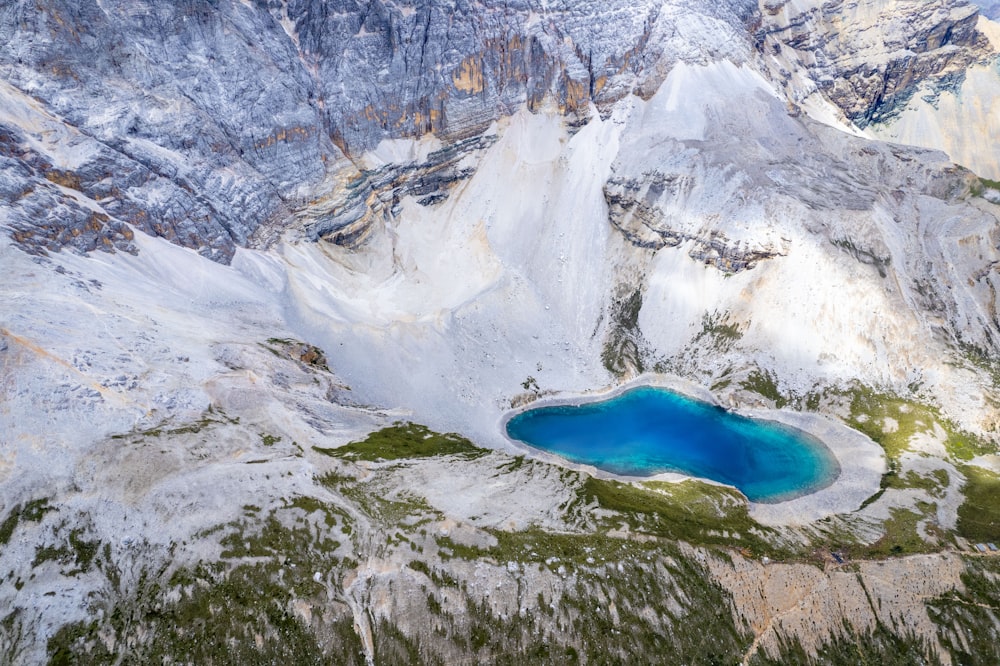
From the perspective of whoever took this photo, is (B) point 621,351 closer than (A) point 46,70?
No

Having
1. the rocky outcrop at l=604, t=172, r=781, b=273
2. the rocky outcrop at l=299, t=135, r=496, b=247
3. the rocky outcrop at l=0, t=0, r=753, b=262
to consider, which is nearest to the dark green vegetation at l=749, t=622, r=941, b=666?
the rocky outcrop at l=604, t=172, r=781, b=273

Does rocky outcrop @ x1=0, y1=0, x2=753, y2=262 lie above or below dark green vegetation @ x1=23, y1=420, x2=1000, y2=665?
above

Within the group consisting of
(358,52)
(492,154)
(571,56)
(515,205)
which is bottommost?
(515,205)

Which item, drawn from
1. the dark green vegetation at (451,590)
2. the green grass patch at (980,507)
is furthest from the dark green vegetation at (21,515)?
the green grass patch at (980,507)

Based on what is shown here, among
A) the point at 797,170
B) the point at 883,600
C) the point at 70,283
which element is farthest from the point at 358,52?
the point at 883,600

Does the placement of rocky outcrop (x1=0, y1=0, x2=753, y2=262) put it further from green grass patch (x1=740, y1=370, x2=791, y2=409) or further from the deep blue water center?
green grass patch (x1=740, y1=370, x2=791, y2=409)

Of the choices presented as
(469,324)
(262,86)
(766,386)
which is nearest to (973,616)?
(766,386)

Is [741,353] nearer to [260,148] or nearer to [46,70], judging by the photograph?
[260,148]
